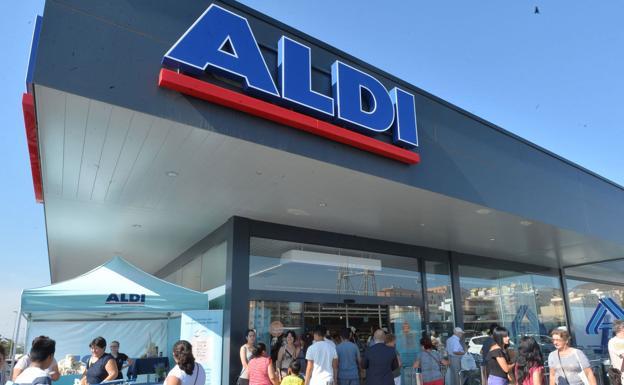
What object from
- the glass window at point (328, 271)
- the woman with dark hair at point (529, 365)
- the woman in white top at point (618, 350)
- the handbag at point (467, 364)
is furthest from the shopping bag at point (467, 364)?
the woman with dark hair at point (529, 365)

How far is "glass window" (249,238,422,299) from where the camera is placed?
8914mm

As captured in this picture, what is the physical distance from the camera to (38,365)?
3.35 meters

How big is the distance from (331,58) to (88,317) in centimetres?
609

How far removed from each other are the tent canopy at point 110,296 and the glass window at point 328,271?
2066 millimetres

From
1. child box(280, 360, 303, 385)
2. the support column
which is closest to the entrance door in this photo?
the support column

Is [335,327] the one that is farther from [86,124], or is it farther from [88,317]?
[86,124]

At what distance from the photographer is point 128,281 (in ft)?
21.2

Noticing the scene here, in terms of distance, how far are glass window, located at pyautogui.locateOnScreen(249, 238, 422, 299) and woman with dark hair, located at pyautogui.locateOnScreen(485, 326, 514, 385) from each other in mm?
4390

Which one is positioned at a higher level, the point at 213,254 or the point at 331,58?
the point at 331,58

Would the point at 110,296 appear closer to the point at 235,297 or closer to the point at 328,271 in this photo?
the point at 235,297

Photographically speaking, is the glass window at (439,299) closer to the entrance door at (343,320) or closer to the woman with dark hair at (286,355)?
the entrance door at (343,320)

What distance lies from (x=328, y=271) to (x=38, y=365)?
6.81 metres

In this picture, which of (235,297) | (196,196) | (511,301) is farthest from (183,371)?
(511,301)

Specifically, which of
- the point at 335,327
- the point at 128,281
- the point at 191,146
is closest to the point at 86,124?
the point at 191,146
